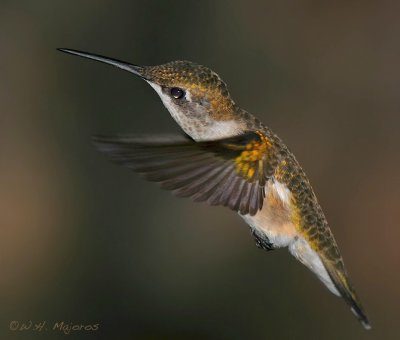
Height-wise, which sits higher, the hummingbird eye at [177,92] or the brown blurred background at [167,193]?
the hummingbird eye at [177,92]

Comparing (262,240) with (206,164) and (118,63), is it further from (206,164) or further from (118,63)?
(118,63)

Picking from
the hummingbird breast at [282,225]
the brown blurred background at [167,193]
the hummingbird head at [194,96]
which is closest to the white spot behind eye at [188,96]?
the hummingbird head at [194,96]

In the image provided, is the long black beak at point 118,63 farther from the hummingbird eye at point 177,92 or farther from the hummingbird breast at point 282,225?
the hummingbird breast at point 282,225

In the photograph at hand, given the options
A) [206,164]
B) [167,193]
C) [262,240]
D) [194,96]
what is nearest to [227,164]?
[206,164]

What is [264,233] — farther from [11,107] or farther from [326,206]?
[11,107]

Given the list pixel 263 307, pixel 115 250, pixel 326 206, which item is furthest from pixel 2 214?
pixel 326 206

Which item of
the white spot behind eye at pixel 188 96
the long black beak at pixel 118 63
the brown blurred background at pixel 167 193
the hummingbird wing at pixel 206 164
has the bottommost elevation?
the brown blurred background at pixel 167 193

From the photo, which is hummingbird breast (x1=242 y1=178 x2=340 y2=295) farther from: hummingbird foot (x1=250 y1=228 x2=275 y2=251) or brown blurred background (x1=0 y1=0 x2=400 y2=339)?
brown blurred background (x1=0 y1=0 x2=400 y2=339)
